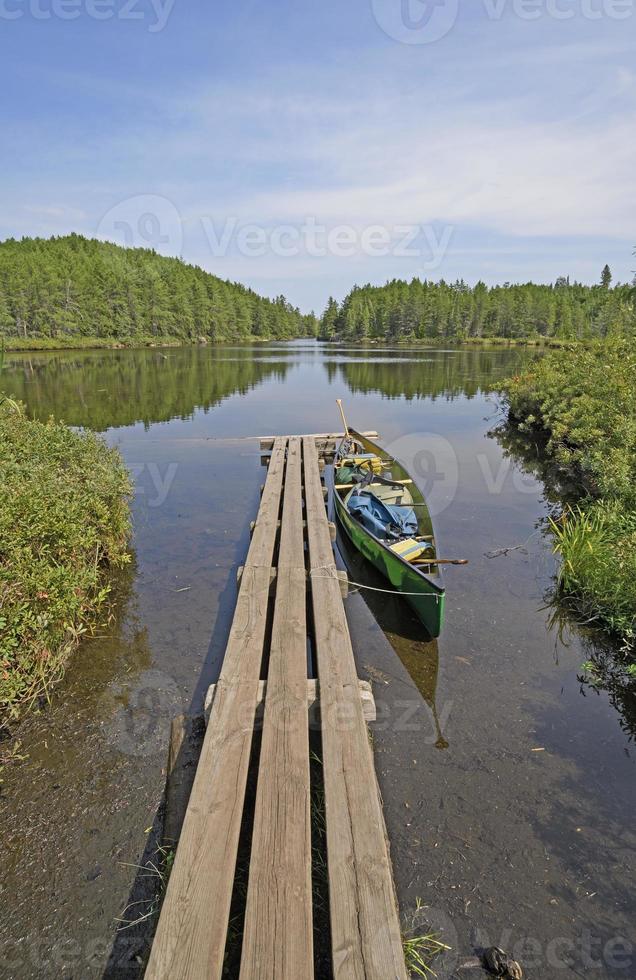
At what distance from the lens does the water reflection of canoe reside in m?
5.65

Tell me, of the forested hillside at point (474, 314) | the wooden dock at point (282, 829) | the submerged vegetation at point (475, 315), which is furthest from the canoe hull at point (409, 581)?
the forested hillside at point (474, 314)

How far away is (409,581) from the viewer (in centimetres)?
659

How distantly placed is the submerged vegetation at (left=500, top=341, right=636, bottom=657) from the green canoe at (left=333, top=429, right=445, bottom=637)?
7.51 feet

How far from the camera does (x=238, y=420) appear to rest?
23.6 m

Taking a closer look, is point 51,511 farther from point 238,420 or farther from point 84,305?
point 84,305

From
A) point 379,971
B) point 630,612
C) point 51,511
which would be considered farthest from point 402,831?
point 51,511

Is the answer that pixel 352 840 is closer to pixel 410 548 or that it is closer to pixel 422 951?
pixel 422 951

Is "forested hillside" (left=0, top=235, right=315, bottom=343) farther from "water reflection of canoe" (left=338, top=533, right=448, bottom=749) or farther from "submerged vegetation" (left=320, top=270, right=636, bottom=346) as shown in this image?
"water reflection of canoe" (left=338, top=533, right=448, bottom=749)

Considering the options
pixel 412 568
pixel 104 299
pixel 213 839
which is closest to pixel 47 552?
pixel 213 839

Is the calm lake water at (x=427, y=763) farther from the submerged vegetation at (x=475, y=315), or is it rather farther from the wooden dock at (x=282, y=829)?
the submerged vegetation at (x=475, y=315)

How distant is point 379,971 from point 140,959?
1691 millimetres

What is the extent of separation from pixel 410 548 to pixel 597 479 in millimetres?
4715

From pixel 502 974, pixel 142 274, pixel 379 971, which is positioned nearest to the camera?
pixel 379 971

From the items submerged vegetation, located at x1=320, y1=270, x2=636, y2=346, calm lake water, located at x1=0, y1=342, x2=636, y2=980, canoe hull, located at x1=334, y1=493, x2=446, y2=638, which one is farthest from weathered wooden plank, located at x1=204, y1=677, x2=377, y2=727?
submerged vegetation, located at x1=320, y1=270, x2=636, y2=346
